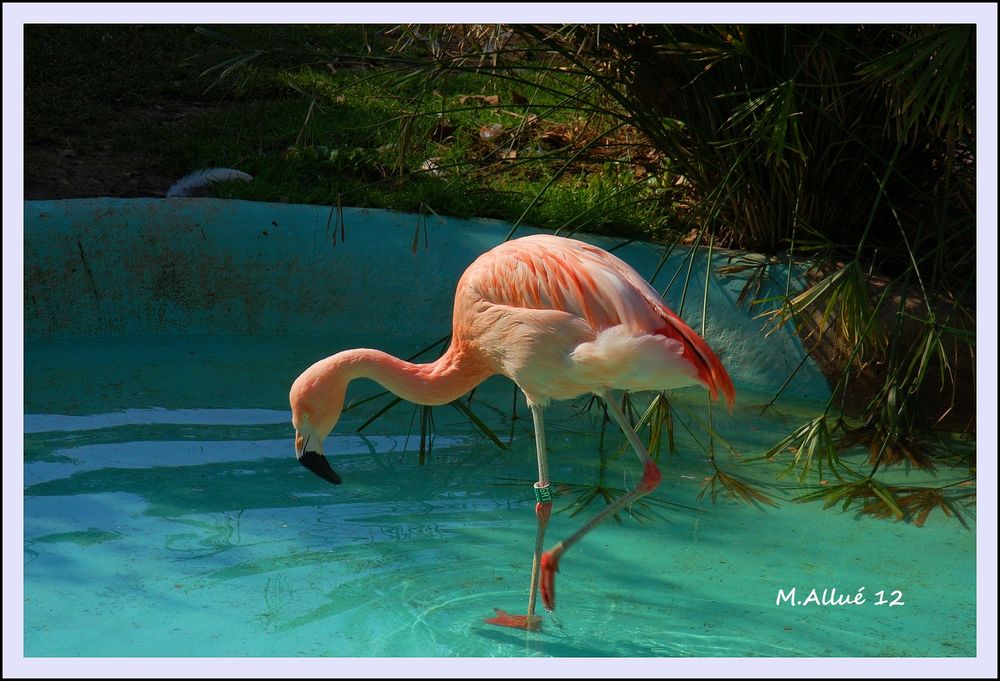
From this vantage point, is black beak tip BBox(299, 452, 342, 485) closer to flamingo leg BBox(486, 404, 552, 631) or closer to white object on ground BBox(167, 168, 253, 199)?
flamingo leg BBox(486, 404, 552, 631)

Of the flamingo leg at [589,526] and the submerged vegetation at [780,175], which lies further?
the submerged vegetation at [780,175]

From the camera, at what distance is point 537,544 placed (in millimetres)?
3203

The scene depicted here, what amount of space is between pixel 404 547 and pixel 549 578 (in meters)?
0.55

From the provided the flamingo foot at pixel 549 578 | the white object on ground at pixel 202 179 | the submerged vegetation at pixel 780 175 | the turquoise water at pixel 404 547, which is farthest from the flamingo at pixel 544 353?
the white object on ground at pixel 202 179

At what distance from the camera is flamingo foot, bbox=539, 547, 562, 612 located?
3156 mm

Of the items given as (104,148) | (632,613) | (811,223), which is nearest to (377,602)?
(632,613)

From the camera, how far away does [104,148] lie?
656 cm

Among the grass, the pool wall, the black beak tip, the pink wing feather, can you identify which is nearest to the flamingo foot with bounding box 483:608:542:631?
the black beak tip

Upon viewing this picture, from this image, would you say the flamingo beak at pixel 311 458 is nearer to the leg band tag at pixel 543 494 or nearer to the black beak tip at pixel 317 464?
the black beak tip at pixel 317 464

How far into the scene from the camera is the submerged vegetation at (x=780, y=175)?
399 centimetres

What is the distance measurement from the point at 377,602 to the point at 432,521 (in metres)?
0.55

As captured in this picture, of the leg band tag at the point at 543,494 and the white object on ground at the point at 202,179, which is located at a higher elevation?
the white object on ground at the point at 202,179

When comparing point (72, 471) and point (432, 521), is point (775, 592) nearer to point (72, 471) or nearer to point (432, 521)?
point (432, 521)

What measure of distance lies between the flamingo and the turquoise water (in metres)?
0.27
